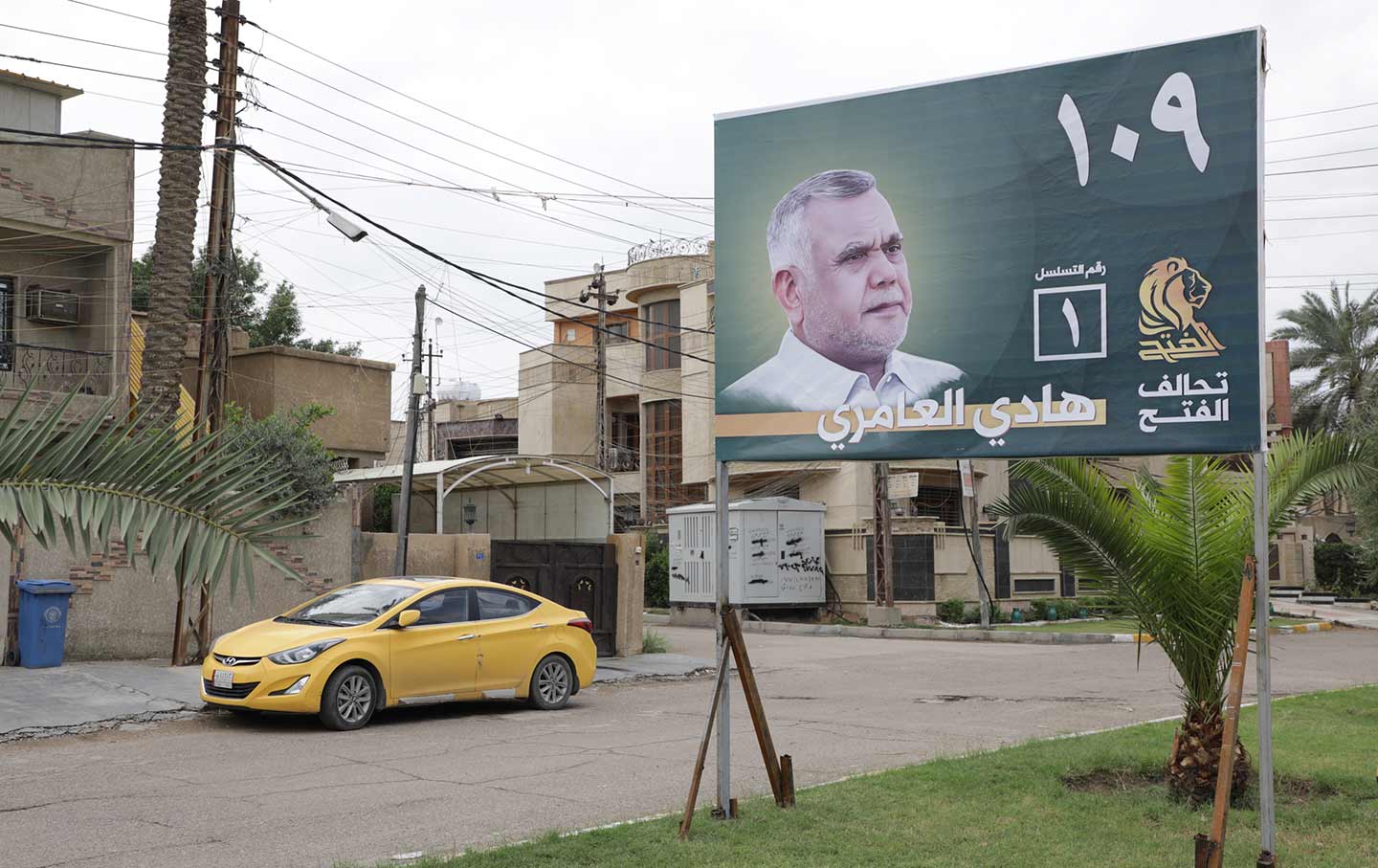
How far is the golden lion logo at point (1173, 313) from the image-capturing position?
7242 mm

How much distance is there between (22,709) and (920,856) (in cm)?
1065

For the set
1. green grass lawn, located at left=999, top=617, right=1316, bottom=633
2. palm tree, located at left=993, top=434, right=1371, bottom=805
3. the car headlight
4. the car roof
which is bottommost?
green grass lawn, located at left=999, top=617, right=1316, bottom=633

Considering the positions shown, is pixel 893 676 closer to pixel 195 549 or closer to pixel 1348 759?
pixel 1348 759

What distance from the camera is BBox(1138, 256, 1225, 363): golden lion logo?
7.24m

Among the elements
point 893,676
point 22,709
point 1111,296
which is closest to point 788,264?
point 1111,296

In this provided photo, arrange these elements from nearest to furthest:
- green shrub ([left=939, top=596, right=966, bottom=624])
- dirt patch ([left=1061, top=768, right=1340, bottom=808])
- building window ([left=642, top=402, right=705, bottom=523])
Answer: dirt patch ([left=1061, top=768, right=1340, bottom=808]) → green shrub ([left=939, top=596, right=966, bottom=624]) → building window ([left=642, top=402, right=705, bottom=523])

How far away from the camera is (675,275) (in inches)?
1857

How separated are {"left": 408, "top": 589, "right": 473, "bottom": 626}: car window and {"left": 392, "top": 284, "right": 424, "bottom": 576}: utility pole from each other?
5.26 meters

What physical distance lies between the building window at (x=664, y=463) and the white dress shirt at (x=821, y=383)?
3602 cm

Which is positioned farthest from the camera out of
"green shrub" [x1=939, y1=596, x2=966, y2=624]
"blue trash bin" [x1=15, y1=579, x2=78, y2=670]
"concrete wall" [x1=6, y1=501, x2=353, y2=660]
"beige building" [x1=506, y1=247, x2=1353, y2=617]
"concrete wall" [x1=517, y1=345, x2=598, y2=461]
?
"concrete wall" [x1=517, y1=345, x2=598, y2=461]

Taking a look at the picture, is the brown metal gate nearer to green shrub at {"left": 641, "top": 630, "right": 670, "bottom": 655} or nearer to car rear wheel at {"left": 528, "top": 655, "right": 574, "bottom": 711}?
green shrub at {"left": 641, "top": 630, "right": 670, "bottom": 655}

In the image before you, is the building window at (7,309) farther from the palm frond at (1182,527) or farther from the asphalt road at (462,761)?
the palm frond at (1182,527)

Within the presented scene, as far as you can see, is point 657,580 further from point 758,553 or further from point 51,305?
point 51,305

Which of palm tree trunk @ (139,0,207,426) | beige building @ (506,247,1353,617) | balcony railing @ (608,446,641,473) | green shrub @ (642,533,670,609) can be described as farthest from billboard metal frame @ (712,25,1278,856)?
balcony railing @ (608,446,641,473)
